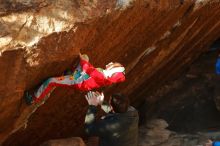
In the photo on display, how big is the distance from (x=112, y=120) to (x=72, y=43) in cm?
112

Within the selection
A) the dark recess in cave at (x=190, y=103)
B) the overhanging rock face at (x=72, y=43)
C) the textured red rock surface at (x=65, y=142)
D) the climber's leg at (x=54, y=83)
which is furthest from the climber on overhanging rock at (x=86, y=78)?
the dark recess in cave at (x=190, y=103)

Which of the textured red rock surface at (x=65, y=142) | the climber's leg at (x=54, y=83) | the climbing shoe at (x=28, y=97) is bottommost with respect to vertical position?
the textured red rock surface at (x=65, y=142)

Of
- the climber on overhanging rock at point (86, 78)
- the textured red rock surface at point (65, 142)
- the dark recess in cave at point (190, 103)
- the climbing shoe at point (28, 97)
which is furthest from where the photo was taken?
the dark recess in cave at point (190, 103)

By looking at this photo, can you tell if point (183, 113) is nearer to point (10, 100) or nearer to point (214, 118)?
point (214, 118)

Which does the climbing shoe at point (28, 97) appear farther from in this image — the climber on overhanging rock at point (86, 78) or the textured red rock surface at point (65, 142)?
the textured red rock surface at point (65, 142)

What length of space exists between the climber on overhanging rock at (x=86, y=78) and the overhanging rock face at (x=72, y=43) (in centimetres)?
10

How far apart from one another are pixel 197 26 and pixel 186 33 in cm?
24

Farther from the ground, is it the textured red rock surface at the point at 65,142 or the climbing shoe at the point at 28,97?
the climbing shoe at the point at 28,97

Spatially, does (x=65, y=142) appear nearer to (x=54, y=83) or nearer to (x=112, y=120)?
(x=112, y=120)

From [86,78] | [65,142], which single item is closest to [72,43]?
[86,78]

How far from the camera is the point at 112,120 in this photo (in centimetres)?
483

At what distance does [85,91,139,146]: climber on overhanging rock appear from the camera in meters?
4.74

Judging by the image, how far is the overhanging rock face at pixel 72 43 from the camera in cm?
398

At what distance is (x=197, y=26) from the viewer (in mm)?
7211
